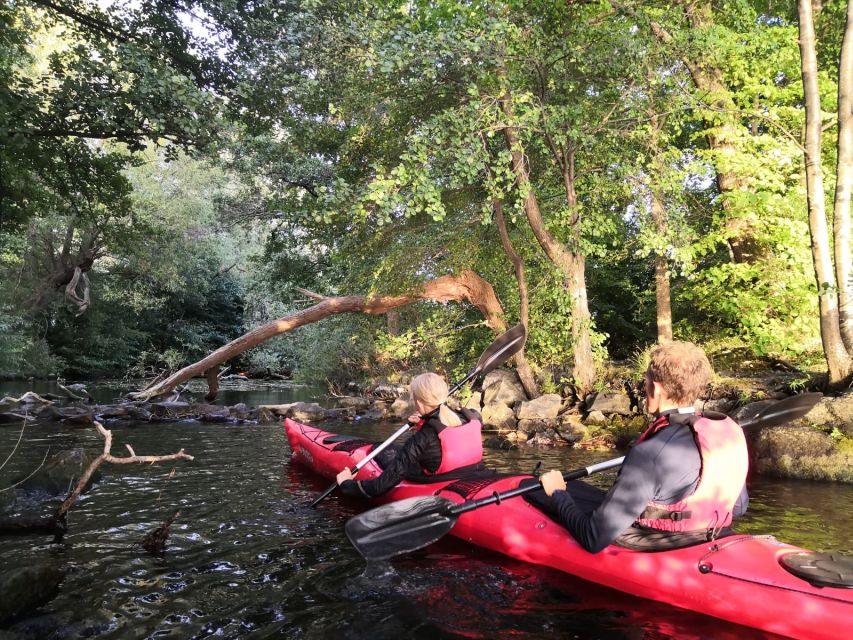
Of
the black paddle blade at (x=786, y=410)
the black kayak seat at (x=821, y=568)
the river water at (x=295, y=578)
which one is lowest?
the river water at (x=295, y=578)

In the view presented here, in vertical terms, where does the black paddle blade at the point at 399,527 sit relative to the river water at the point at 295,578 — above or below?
above

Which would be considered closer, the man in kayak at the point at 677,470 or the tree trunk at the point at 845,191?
the man in kayak at the point at 677,470

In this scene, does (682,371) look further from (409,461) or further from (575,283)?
(575,283)

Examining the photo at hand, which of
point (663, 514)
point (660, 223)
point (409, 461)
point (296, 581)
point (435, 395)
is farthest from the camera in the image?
point (660, 223)

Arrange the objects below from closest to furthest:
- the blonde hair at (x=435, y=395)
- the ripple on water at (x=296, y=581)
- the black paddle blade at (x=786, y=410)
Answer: the ripple on water at (x=296, y=581)
the blonde hair at (x=435, y=395)
the black paddle blade at (x=786, y=410)

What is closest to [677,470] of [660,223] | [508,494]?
[508,494]

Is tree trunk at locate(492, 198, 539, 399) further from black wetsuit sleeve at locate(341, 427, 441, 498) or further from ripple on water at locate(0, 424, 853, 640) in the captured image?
black wetsuit sleeve at locate(341, 427, 441, 498)

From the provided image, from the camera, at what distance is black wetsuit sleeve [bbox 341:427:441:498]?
4031mm

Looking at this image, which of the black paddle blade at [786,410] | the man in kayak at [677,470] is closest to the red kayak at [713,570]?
the man in kayak at [677,470]

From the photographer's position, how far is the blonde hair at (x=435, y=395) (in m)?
3.95

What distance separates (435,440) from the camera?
4.03 meters

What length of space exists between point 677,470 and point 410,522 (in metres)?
1.52

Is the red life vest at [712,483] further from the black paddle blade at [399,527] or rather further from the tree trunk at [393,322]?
the tree trunk at [393,322]

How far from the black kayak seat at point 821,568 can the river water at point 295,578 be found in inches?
13.7
